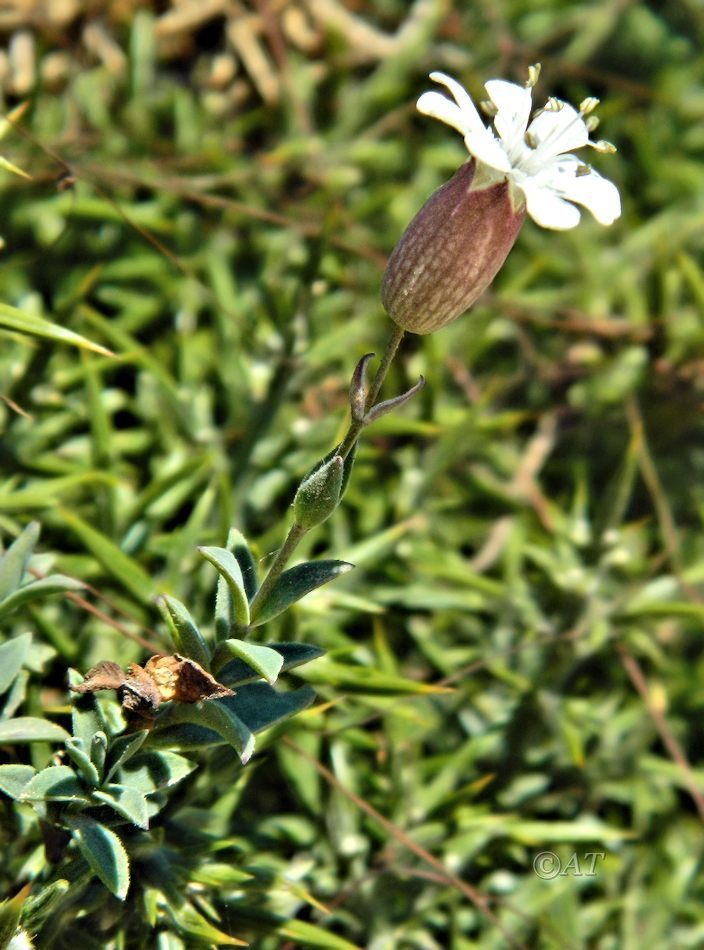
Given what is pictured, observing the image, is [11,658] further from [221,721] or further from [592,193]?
[592,193]

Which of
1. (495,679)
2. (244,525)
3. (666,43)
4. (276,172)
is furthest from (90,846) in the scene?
(666,43)

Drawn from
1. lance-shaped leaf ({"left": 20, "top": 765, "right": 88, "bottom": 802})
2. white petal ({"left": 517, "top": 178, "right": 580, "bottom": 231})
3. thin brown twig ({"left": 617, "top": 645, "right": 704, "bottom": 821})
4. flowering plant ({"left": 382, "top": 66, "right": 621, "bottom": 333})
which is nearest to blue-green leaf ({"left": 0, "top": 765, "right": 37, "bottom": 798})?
lance-shaped leaf ({"left": 20, "top": 765, "right": 88, "bottom": 802})

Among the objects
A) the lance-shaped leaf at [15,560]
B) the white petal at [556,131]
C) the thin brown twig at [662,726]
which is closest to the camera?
the white petal at [556,131]

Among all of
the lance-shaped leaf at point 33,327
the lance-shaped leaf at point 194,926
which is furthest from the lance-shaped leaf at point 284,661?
the lance-shaped leaf at point 33,327

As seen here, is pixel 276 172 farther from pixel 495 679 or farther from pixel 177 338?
pixel 495 679

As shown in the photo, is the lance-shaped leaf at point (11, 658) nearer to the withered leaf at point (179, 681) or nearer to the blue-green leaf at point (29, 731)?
the blue-green leaf at point (29, 731)

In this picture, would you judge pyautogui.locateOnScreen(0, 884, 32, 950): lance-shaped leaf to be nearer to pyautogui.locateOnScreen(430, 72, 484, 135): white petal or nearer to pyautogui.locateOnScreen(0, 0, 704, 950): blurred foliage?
pyautogui.locateOnScreen(0, 0, 704, 950): blurred foliage

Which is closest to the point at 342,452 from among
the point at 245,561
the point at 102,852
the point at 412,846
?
the point at 245,561
